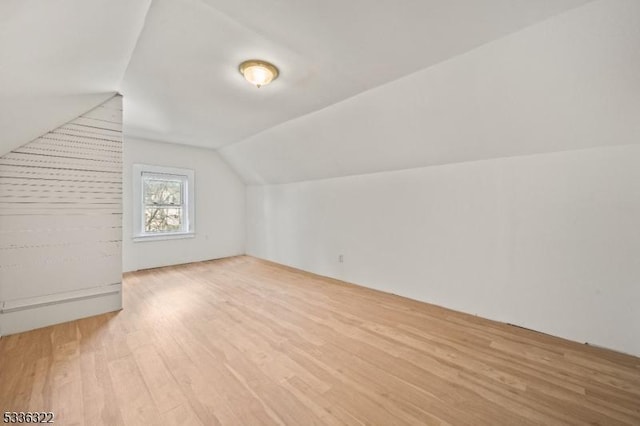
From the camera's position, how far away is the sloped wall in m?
2.47

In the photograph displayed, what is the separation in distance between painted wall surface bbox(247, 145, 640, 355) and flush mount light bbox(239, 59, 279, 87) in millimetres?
2097

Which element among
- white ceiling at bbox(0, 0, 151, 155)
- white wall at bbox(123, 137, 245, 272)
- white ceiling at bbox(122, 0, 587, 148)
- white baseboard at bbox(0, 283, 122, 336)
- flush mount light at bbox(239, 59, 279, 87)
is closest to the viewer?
white ceiling at bbox(0, 0, 151, 155)

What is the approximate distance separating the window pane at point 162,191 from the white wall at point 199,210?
28 centimetres

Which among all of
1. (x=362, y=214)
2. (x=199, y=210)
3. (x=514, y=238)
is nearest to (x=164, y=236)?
(x=199, y=210)

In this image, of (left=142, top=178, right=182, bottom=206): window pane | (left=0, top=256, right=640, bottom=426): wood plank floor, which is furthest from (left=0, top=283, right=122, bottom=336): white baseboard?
(left=142, top=178, right=182, bottom=206): window pane

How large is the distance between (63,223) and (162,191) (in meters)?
2.51

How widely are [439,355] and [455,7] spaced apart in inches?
98.9

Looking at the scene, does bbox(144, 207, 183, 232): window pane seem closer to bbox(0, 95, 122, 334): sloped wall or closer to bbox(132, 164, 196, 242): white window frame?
bbox(132, 164, 196, 242): white window frame

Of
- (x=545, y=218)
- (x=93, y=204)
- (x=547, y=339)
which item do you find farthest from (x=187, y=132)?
(x=547, y=339)

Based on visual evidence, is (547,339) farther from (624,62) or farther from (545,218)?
(624,62)

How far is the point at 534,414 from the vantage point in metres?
1.50

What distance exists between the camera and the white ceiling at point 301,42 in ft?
5.43

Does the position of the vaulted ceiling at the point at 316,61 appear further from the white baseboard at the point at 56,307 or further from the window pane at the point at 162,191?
the window pane at the point at 162,191

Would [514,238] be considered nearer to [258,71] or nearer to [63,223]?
[258,71]
